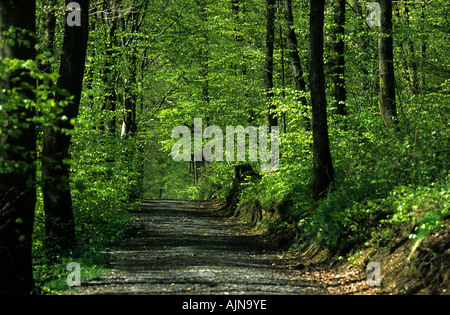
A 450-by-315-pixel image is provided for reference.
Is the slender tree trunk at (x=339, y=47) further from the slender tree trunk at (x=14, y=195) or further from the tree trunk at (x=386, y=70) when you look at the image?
the slender tree trunk at (x=14, y=195)

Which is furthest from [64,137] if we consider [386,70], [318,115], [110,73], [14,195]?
[386,70]

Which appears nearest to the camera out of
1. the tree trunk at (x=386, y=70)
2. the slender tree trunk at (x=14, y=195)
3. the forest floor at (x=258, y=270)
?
the slender tree trunk at (x=14, y=195)

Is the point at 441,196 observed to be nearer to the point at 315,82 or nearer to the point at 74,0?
the point at 315,82

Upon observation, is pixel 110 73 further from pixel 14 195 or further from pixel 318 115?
pixel 14 195

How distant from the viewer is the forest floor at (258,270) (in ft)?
20.3

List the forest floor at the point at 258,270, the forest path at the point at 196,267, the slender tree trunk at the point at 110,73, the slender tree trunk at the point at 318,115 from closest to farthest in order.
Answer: the forest floor at the point at 258,270 < the forest path at the point at 196,267 < the slender tree trunk at the point at 318,115 < the slender tree trunk at the point at 110,73

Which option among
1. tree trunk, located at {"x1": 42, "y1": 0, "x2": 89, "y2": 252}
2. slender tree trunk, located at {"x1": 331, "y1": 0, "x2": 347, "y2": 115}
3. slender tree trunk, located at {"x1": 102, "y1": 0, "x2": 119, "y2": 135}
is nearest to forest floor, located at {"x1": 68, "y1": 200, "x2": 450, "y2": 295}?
tree trunk, located at {"x1": 42, "y1": 0, "x2": 89, "y2": 252}

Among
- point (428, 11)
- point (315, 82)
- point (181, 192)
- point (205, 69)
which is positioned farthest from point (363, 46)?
point (181, 192)

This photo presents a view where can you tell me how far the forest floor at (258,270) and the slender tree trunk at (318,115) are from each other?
206 centimetres

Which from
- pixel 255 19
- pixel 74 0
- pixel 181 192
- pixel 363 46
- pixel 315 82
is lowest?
pixel 181 192

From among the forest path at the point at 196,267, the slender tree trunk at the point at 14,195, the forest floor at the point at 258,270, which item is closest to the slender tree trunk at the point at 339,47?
the forest path at the point at 196,267
